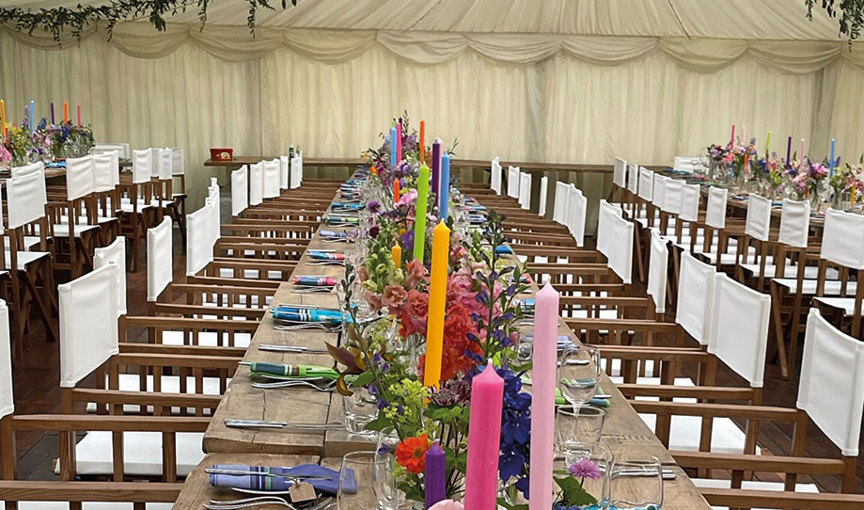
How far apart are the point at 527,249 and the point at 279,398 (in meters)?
3.27

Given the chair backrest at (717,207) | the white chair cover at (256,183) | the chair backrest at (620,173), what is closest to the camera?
the chair backrest at (717,207)

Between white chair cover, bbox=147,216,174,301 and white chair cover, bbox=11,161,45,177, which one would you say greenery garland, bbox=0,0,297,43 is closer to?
white chair cover, bbox=11,161,45,177

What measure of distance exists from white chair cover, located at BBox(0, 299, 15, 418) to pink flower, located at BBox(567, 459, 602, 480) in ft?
5.20

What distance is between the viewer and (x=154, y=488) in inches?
80.4

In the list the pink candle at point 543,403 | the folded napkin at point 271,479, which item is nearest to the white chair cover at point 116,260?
the folded napkin at point 271,479

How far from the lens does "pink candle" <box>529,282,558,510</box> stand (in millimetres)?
763

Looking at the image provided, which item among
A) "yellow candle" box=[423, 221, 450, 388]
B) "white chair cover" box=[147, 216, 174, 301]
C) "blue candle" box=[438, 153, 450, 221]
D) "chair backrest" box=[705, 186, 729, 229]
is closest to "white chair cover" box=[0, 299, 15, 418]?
"blue candle" box=[438, 153, 450, 221]

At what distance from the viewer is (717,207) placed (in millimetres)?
6309

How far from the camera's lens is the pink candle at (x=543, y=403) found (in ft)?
2.50

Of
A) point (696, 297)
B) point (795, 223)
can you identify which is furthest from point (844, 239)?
point (696, 297)

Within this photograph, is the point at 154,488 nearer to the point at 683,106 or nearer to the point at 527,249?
the point at 527,249

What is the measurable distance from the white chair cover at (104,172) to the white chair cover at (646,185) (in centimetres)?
425

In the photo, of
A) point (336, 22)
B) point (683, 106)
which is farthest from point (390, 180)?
point (683, 106)

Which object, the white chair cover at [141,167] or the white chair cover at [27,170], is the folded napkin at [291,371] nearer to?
the white chair cover at [27,170]
